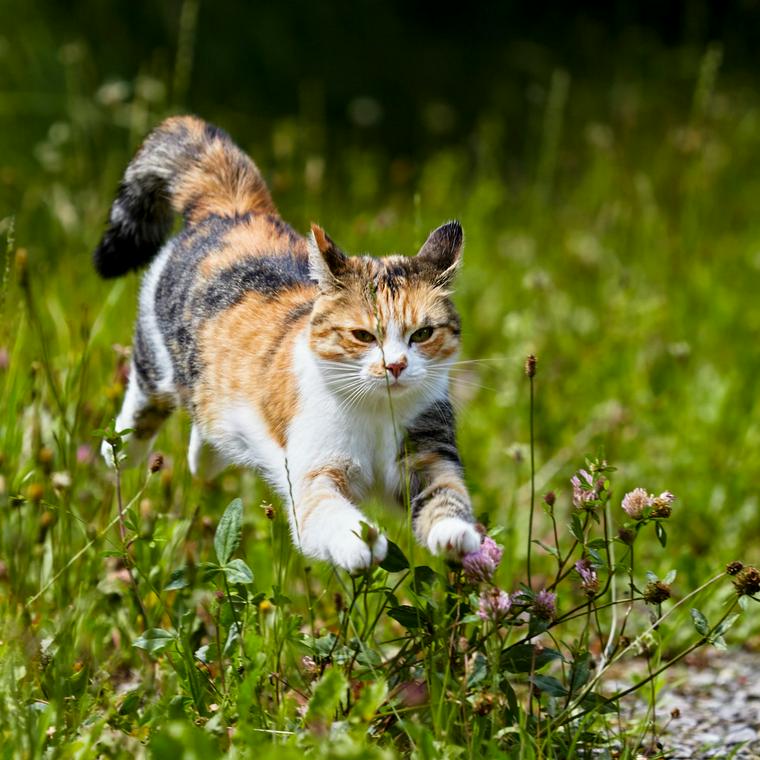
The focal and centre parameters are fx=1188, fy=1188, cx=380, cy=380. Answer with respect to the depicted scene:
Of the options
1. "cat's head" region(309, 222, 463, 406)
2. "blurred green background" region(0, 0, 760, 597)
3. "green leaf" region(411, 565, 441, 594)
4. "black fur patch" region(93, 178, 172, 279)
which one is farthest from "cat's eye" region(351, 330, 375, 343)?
"black fur patch" region(93, 178, 172, 279)

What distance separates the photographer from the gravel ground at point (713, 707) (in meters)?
2.56

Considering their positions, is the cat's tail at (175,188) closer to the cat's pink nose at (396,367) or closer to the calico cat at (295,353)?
the calico cat at (295,353)

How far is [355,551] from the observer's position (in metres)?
1.95

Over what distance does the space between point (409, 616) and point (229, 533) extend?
361 millimetres

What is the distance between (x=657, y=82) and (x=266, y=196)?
5.98 metres

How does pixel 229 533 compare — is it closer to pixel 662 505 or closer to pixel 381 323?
pixel 381 323

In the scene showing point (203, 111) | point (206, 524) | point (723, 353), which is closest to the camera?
point (206, 524)

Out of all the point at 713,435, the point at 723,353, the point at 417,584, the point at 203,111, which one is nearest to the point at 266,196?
the point at 417,584

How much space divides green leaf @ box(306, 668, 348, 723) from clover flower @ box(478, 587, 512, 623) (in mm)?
263

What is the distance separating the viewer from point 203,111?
6.46 m

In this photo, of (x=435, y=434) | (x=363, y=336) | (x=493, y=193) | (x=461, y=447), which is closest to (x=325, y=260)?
(x=363, y=336)

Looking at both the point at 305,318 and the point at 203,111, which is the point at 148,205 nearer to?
the point at 305,318

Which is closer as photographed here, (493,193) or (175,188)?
(175,188)

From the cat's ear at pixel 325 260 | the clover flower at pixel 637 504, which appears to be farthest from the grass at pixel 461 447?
the cat's ear at pixel 325 260
